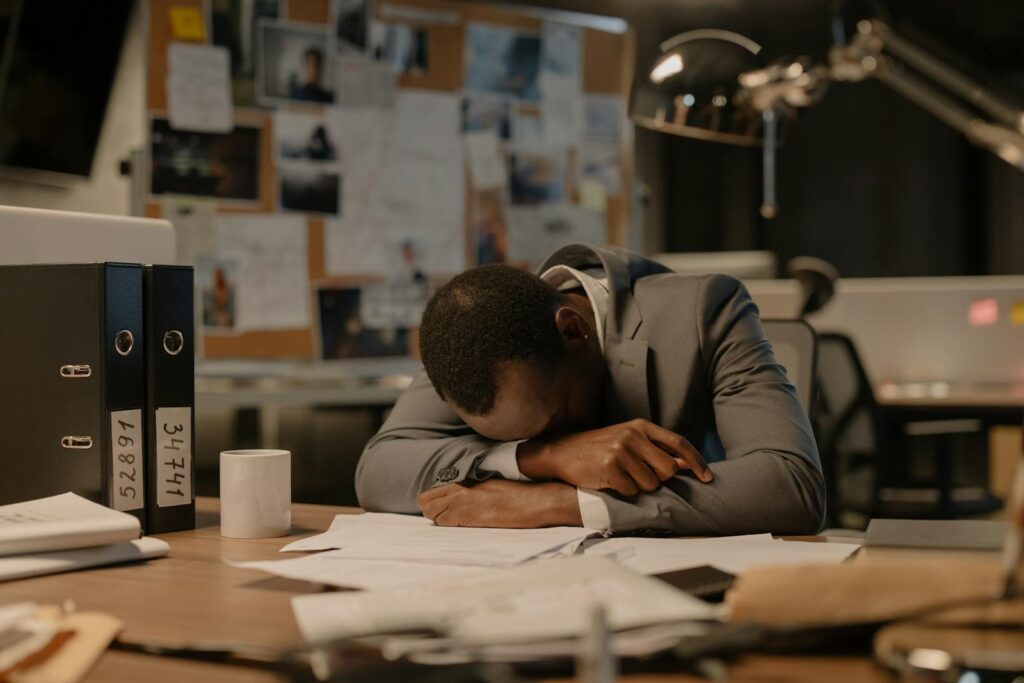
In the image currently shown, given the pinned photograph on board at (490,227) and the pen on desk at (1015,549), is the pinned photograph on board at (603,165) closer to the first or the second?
the pinned photograph on board at (490,227)

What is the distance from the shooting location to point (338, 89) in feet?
9.92

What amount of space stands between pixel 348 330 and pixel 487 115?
31.3 inches

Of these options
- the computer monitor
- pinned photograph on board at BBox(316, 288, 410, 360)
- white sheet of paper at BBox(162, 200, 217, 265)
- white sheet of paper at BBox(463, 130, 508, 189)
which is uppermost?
white sheet of paper at BBox(463, 130, 508, 189)

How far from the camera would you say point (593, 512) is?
1.15m

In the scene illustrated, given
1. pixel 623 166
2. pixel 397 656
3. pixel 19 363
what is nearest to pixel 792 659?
pixel 397 656

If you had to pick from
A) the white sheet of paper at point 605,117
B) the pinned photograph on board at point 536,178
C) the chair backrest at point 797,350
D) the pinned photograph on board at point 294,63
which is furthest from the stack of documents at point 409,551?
the white sheet of paper at point 605,117

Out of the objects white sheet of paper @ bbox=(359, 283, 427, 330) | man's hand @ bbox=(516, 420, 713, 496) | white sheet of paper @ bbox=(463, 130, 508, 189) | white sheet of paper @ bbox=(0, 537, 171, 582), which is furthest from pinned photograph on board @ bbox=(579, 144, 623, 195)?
white sheet of paper @ bbox=(0, 537, 171, 582)

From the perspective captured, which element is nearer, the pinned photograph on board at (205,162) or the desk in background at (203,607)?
the desk in background at (203,607)

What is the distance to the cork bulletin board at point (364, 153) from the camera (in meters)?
2.82

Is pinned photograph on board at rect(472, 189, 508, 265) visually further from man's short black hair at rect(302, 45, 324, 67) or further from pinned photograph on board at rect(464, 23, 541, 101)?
man's short black hair at rect(302, 45, 324, 67)

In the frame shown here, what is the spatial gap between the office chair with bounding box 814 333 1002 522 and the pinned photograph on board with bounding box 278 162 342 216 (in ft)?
4.76

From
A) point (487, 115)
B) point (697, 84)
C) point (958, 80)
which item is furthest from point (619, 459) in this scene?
point (487, 115)

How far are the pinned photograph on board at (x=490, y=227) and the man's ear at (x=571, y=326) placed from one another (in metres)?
1.90

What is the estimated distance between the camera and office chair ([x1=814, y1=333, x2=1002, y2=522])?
10.3 ft
